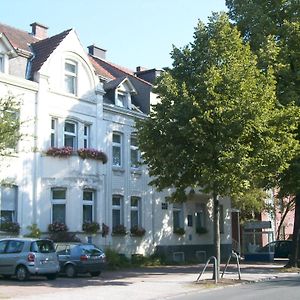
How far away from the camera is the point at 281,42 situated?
2781cm

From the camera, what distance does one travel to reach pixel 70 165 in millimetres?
28094

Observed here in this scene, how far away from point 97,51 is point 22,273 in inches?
900

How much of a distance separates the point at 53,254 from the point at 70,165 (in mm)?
7665

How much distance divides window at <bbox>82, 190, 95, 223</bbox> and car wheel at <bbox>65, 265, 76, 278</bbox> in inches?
244

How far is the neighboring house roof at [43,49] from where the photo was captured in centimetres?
2815

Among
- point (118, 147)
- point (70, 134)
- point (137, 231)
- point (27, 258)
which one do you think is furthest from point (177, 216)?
point (27, 258)

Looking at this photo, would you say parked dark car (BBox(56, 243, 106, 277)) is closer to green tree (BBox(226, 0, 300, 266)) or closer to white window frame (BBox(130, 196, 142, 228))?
white window frame (BBox(130, 196, 142, 228))

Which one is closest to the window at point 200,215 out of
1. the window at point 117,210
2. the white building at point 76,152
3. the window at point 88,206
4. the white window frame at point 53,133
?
the white building at point 76,152

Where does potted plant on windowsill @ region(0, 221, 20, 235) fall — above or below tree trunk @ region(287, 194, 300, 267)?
above

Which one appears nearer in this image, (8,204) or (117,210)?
(8,204)

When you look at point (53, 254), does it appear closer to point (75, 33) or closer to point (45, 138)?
point (45, 138)

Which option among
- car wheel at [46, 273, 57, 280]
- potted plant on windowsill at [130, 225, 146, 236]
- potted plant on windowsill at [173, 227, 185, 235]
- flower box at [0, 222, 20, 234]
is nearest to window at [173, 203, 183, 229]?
potted plant on windowsill at [173, 227, 185, 235]

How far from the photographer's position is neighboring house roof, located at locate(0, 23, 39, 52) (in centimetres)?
2924

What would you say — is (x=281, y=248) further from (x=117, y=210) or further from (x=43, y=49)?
(x=43, y=49)
